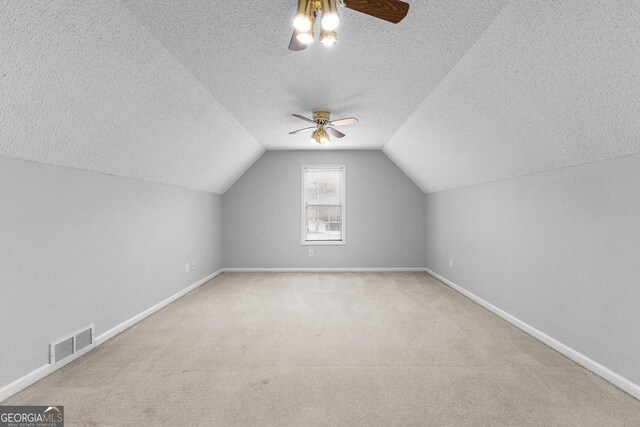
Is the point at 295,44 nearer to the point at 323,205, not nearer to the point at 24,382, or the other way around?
the point at 24,382

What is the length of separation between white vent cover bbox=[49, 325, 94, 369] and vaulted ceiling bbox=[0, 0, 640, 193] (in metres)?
1.44

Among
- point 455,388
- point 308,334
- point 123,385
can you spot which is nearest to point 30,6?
point 123,385

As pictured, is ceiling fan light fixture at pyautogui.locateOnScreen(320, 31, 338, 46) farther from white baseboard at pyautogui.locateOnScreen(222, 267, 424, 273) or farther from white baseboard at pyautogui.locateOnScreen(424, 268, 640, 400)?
white baseboard at pyautogui.locateOnScreen(222, 267, 424, 273)

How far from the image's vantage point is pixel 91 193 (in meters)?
2.77

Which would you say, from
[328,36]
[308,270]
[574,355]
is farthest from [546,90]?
[308,270]

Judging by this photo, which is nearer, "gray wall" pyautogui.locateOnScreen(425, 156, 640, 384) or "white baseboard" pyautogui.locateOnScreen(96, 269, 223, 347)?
"gray wall" pyautogui.locateOnScreen(425, 156, 640, 384)

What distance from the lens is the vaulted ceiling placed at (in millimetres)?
1665

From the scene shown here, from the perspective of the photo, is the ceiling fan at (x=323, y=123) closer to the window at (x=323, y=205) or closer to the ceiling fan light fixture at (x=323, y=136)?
the ceiling fan light fixture at (x=323, y=136)

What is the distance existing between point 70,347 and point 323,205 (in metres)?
4.55

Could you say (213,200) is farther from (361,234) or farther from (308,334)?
(308,334)

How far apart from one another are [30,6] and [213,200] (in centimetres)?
440

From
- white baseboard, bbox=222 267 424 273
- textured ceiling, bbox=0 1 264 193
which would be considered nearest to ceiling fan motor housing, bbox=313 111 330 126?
textured ceiling, bbox=0 1 264 193

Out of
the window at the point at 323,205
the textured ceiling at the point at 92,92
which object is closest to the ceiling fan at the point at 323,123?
the textured ceiling at the point at 92,92

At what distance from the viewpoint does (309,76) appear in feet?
9.10
